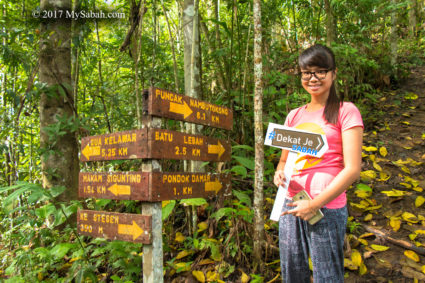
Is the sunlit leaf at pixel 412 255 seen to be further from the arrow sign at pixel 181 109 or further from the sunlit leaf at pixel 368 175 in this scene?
the arrow sign at pixel 181 109

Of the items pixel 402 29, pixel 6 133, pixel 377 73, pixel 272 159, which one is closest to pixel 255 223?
pixel 272 159

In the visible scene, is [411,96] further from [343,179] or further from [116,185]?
[116,185]

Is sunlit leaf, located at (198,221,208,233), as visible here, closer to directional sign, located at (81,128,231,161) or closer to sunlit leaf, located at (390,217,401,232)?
directional sign, located at (81,128,231,161)

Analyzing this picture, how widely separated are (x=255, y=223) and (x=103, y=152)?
145 centimetres

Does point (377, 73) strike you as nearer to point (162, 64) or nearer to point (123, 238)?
point (162, 64)

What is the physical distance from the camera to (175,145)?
2.01 meters

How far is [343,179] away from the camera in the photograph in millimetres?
1447

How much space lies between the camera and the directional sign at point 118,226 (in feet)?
6.28

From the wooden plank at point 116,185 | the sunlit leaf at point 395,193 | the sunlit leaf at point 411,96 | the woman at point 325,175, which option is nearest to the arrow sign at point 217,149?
the wooden plank at point 116,185

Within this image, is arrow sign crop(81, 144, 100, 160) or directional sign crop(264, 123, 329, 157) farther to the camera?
arrow sign crop(81, 144, 100, 160)

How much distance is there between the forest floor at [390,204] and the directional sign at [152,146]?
174 cm

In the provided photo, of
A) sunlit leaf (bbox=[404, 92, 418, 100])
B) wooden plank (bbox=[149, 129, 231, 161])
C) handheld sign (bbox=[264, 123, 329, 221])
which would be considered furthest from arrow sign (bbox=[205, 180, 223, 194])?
sunlit leaf (bbox=[404, 92, 418, 100])

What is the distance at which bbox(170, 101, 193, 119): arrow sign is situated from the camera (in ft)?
6.64

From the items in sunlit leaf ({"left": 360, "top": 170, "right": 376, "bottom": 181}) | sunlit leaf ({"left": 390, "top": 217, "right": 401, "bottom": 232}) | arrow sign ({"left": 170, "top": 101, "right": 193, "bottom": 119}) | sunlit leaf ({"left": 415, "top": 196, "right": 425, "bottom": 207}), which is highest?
arrow sign ({"left": 170, "top": 101, "right": 193, "bottom": 119})
